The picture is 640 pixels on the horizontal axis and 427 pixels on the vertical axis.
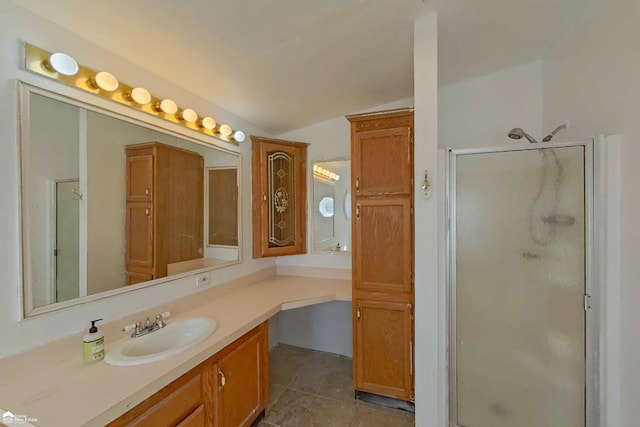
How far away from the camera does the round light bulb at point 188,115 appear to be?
72.3 inches

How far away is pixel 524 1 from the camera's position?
60.7 inches

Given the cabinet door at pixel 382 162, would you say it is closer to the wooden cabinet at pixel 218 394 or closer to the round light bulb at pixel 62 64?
the wooden cabinet at pixel 218 394

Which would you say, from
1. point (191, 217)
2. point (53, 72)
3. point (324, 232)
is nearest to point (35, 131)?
point (53, 72)

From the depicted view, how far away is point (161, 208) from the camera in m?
1.74

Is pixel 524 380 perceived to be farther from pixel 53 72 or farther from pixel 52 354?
pixel 53 72

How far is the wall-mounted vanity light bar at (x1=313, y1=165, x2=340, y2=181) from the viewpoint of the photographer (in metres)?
2.82

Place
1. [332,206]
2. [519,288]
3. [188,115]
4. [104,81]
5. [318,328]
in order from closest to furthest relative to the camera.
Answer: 1. [104,81]
2. [519,288]
3. [188,115]
4. [332,206]
5. [318,328]

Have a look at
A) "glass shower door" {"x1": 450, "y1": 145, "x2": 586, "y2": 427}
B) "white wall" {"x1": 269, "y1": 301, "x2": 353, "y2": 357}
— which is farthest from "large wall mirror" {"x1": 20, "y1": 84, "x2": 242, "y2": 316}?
"glass shower door" {"x1": 450, "y1": 145, "x2": 586, "y2": 427}

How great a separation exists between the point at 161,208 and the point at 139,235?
0.70 ft

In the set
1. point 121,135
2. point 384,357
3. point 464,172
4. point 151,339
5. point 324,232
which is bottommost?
point 384,357

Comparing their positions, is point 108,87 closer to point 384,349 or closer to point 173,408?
point 173,408

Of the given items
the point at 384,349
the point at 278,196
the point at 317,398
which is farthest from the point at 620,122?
the point at 317,398

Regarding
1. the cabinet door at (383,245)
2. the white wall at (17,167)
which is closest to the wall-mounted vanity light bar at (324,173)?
the cabinet door at (383,245)

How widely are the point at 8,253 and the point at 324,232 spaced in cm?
220
